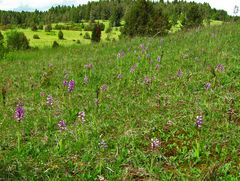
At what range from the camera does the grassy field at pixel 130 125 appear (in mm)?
4453

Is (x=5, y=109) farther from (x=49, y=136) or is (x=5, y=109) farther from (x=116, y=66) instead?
(x=116, y=66)

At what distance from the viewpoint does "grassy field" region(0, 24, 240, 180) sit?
4.45m

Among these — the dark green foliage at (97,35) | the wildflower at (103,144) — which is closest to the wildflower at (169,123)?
the wildflower at (103,144)

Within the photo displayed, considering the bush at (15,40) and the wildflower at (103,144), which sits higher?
the wildflower at (103,144)

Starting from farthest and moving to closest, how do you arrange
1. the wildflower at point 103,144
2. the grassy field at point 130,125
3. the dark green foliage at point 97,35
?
the dark green foliage at point 97,35
the wildflower at point 103,144
the grassy field at point 130,125

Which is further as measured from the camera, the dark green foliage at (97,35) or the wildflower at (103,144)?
the dark green foliage at (97,35)

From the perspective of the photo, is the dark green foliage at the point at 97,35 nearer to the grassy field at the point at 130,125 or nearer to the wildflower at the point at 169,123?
the grassy field at the point at 130,125

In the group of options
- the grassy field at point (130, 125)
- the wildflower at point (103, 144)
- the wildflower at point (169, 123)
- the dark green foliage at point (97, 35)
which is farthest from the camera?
the dark green foliage at point (97, 35)

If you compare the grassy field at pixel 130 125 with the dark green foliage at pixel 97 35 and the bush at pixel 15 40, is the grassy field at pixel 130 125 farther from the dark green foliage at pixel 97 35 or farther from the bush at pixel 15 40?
the bush at pixel 15 40

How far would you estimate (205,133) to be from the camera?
203 inches

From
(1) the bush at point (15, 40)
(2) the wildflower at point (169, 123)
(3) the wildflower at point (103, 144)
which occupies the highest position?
(2) the wildflower at point (169, 123)

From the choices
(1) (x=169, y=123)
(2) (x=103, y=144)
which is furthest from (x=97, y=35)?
(2) (x=103, y=144)

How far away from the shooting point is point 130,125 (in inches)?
222

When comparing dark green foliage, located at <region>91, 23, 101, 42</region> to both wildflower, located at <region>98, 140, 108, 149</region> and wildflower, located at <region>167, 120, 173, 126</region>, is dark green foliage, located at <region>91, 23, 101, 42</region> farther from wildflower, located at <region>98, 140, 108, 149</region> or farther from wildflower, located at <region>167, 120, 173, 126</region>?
wildflower, located at <region>98, 140, 108, 149</region>
